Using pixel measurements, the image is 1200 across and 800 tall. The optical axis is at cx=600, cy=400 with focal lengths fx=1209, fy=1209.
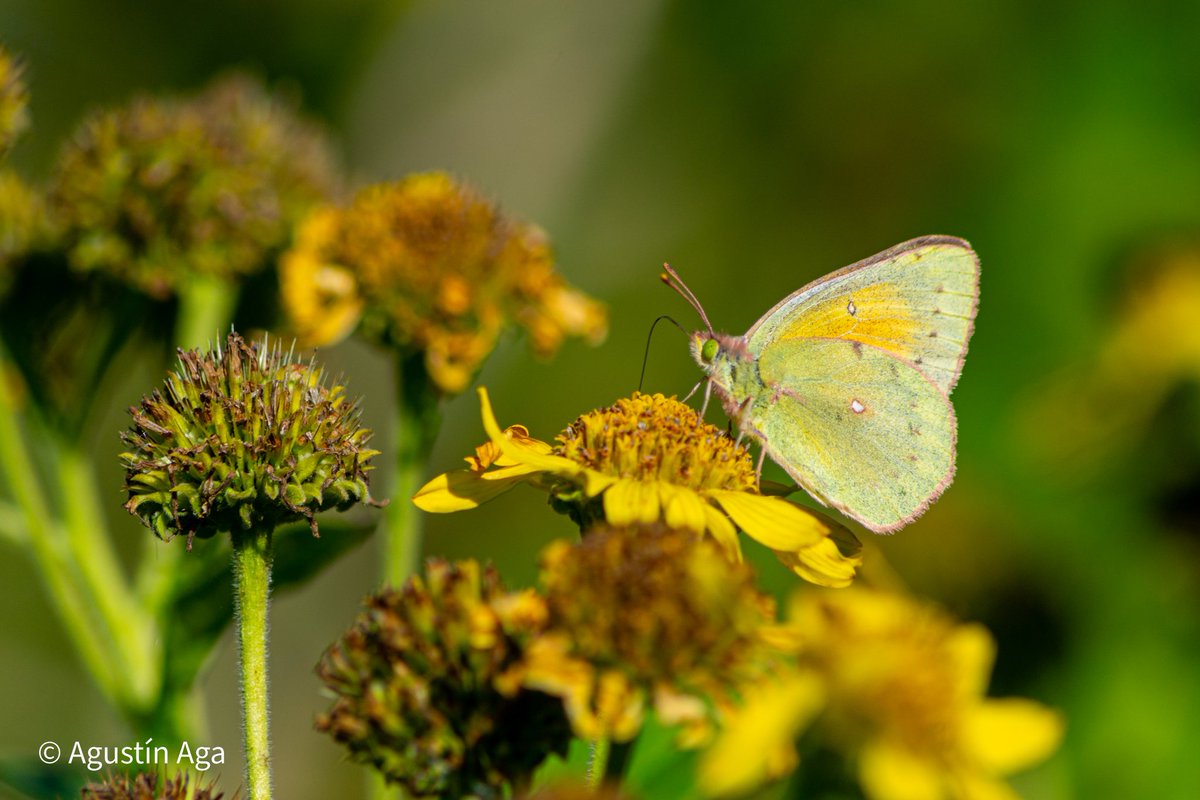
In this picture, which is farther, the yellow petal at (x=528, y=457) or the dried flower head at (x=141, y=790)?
the yellow petal at (x=528, y=457)

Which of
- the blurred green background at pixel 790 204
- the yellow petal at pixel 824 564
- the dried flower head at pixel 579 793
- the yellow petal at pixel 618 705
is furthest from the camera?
the blurred green background at pixel 790 204

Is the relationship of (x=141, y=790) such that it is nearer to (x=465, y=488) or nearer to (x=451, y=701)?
(x=451, y=701)

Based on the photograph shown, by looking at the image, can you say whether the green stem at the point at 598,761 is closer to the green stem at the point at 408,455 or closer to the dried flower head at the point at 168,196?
the green stem at the point at 408,455

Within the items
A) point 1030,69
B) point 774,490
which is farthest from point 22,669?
point 1030,69

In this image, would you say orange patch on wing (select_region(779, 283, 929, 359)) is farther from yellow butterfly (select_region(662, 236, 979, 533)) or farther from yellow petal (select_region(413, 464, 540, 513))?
yellow petal (select_region(413, 464, 540, 513))

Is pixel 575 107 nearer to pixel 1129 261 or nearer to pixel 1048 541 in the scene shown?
pixel 1129 261

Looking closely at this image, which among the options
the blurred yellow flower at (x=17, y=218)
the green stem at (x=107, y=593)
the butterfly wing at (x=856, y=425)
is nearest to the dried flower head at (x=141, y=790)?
the green stem at (x=107, y=593)

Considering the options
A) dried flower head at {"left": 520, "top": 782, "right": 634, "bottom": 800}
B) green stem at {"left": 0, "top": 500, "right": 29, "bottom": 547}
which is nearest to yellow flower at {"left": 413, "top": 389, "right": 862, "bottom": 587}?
dried flower head at {"left": 520, "top": 782, "right": 634, "bottom": 800}
